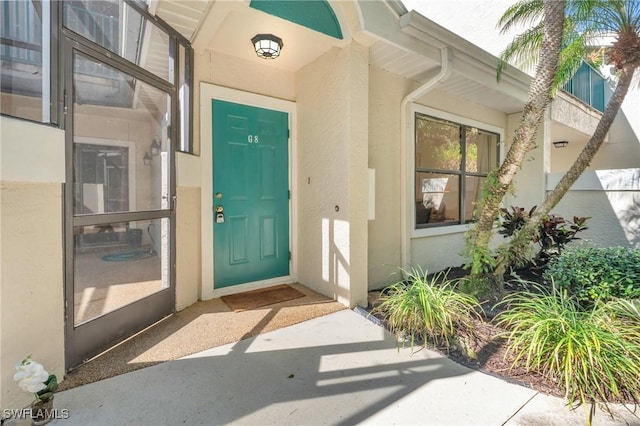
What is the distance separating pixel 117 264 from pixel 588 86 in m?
11.6

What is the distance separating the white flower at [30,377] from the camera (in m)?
1.55

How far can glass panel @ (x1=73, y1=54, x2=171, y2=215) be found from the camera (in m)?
2.16

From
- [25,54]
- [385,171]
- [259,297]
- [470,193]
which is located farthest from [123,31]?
[470,193]

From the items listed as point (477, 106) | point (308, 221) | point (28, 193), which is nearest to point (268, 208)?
point (308, 221)

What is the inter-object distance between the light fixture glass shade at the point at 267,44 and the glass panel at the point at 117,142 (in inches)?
43.4

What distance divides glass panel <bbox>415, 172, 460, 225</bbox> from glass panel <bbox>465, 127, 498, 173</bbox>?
0.58 metres

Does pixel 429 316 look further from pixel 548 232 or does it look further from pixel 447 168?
pixel 447 168

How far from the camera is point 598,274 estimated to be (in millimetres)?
2795

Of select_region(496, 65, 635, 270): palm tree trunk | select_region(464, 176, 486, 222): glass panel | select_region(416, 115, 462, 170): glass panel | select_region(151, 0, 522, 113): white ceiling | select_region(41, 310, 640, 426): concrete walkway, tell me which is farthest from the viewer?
select_region(464, 176, 486, 222): glass panel

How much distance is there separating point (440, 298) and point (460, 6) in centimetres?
823

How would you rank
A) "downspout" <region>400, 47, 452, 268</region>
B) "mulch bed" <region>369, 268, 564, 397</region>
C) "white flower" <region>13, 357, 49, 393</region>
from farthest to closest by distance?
"downspout" <region>400, 47, 452, 268</region>, "mulch bed" <region>369, 268, 564, 397</region>, "white flower" <region>13, 357, 49, 393</region>

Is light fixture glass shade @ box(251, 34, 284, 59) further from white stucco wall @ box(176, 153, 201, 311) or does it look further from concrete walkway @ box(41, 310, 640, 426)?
concrete walkway @ box(41, 310, 640, 426)

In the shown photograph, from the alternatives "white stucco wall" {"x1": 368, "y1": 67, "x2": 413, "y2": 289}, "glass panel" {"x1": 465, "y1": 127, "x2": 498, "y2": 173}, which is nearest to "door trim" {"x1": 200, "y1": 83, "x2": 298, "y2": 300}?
"white stucco wall" {"x1": 368, "y1": 67, "x2": 413, "y2": 289}

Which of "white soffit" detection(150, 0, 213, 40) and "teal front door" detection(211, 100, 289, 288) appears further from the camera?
"teal front door" detection(211, 100, 289, 288)
